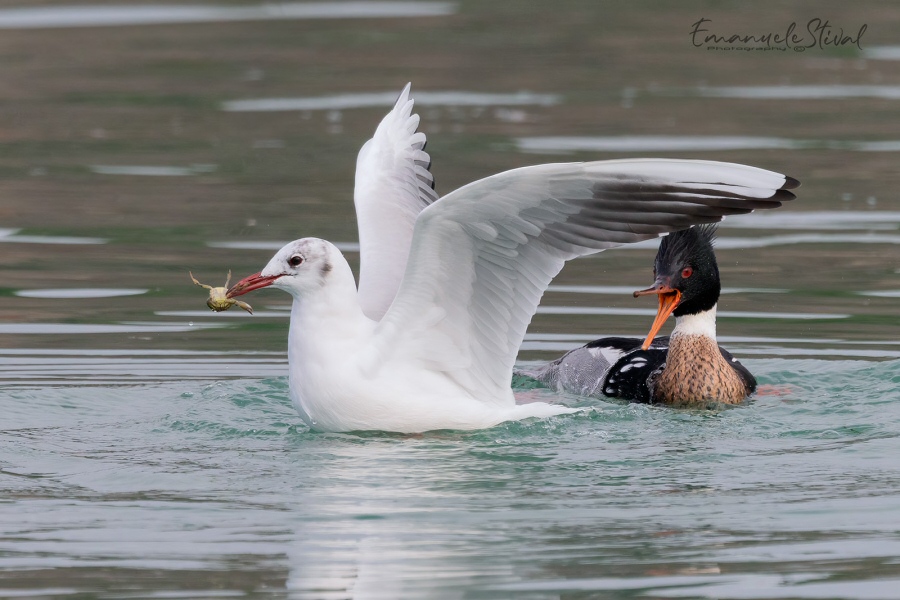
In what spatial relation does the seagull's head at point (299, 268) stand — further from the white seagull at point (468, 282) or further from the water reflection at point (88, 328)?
the water reflection at point (88, 328)

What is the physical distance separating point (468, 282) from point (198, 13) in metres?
16.3

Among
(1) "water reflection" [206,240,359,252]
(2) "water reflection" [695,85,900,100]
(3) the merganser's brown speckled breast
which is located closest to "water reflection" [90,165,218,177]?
(1) "water reflection" [206,240,359,252]

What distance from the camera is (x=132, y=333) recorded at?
38.0ft

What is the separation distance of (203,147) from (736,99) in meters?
6.14

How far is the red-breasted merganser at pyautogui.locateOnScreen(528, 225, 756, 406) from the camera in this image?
34.0ft

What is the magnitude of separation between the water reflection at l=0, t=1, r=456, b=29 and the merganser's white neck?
1359cm

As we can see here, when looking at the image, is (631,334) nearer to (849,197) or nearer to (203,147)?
(849,197)

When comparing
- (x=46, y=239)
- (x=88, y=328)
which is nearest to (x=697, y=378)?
(x=88, y=328)

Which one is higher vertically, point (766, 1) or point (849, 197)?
point (766, 1)

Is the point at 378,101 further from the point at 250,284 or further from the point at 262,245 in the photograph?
the point at 250,284

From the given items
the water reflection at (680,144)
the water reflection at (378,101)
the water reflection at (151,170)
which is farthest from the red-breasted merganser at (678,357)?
the water reflection at (378,101)

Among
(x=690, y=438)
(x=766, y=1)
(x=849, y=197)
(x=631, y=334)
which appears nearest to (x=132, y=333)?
(x=631, y=334)

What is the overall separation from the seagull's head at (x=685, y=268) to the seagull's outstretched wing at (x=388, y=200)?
1.50 metres

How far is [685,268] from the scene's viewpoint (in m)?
10.5
